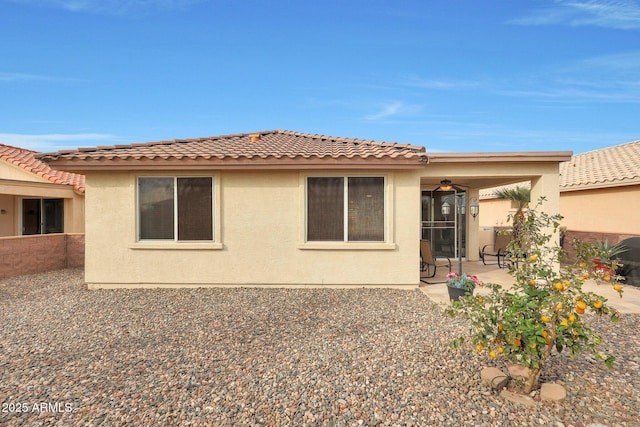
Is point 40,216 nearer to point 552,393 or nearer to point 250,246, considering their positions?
point 250,246

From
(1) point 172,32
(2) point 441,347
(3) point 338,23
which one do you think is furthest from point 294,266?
(1) point 172,32

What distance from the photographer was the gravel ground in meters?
2.97

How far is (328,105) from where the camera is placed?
1847cm

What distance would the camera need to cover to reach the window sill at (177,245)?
787 centimetres

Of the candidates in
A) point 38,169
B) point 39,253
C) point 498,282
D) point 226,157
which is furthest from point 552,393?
point 38,169

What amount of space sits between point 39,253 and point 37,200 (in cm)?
476

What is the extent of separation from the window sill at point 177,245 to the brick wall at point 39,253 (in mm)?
5777

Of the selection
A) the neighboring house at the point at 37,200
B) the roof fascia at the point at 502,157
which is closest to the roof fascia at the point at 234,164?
the roof fascia at the point at 502,157

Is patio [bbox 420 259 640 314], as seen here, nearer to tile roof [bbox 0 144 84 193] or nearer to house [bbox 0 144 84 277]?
house [bbox 0 144 84 277]

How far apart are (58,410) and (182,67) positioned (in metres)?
14.6

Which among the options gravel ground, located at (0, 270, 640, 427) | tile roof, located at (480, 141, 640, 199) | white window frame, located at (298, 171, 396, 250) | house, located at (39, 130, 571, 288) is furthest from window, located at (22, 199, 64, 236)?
tile roof, located at (480, 141, 640, 199)

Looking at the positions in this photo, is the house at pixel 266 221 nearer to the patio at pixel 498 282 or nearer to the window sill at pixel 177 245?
the window sill at pixel 177 245

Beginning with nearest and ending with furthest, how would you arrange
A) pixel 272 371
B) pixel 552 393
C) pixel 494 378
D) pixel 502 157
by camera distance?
1. pixel 552 393
2. pixel 494 378
3. pixel 272 371
4. pixel 502 157

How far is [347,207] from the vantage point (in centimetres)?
781
